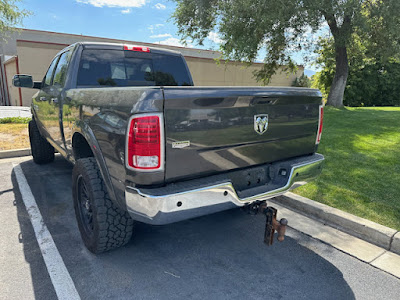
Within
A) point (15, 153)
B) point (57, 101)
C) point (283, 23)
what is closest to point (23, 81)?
point (57, 101)

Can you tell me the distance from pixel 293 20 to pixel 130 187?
14157 millimetres

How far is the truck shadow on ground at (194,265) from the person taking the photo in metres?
2.43

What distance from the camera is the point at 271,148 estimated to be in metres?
2.87

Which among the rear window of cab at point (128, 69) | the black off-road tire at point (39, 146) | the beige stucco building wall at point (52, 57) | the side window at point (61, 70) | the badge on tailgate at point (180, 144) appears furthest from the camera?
the beige stucco building wall at point (52, 57)

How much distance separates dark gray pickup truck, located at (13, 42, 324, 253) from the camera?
7.02 ft

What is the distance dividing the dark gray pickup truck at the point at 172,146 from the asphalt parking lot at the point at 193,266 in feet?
1.00

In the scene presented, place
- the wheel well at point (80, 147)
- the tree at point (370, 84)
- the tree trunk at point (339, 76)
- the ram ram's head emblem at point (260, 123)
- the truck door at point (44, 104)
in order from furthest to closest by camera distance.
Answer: the tree at point (370, 84) < the tree trunk at point (339, 76) < the truck door at point (44, 104) < the wheel well at point (80, 147) < the ram ram's head emblem at point (260, 123)

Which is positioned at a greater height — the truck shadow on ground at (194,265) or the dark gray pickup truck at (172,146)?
the dark gray pickup truck at (172,146)

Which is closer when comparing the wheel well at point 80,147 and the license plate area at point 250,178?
the license plate area at point 250,178

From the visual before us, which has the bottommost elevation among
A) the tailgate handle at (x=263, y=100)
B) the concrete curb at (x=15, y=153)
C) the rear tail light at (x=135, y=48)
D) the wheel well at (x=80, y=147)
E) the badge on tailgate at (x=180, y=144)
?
the concrete curb at (x=15, y=153)

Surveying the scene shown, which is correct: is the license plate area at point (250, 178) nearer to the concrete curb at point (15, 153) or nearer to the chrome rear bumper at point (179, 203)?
the chrome rear bumper at point (179, 203)

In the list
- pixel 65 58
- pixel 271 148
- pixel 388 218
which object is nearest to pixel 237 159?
pixel 271 148

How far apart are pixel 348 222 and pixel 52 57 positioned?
22.6 m

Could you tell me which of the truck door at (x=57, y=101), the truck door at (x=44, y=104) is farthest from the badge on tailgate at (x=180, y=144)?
the truck door at (x=44, y=104)
